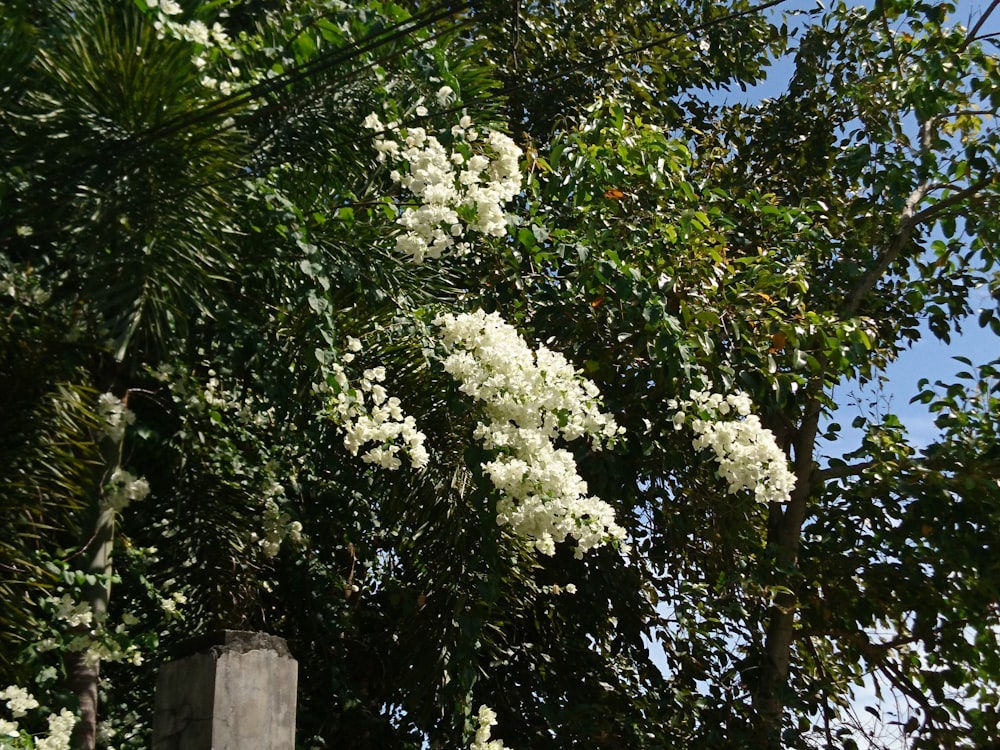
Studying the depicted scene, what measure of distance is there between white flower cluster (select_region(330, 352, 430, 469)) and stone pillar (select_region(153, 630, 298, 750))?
1.13 meters

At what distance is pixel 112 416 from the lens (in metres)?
4.20

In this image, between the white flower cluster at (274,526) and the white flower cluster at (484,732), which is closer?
the white flower cluster at (484,732)

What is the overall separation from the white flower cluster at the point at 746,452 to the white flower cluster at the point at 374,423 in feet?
3.38

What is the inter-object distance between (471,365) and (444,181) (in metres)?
0.65

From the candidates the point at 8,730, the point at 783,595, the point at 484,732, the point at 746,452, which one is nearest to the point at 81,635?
the point at 8,730

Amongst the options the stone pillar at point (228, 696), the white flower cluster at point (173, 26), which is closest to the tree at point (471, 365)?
the white flower cluster at point (173, 26)

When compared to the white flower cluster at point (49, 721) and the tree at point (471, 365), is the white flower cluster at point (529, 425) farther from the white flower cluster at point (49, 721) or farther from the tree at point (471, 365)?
the white flower cluster at point (49, 721)

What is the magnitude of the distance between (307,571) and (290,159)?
6.78 ft

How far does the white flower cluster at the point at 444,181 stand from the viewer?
4.25m

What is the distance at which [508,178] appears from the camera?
463 cm

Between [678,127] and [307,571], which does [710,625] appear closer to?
[307,571]

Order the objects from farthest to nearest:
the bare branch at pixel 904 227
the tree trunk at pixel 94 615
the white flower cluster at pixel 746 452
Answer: the bare branch at pixel 904 227 < the white flower cluster at pixel 746 452 < the tree trunk at pixel 94 615

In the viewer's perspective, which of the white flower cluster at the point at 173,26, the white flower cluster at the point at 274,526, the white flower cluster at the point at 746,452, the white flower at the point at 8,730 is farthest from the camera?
the white flower cluster at the point at 274,526

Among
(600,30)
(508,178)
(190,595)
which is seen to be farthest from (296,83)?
(600,30)
